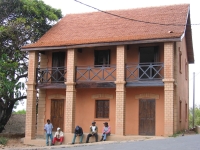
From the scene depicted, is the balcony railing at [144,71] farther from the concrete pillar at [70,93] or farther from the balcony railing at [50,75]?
the balcony railing at [50,75]

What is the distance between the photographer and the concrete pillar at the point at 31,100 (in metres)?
21.6

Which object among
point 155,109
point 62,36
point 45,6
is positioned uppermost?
point 45,6

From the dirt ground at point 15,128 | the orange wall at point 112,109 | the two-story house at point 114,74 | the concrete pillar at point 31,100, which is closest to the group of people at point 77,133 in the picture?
the two-story house at point 114,74

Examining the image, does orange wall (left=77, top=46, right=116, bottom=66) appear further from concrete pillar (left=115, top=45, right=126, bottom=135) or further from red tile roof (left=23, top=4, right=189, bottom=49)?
concrete pillar (left=115, top=45, right=126, bottom=135)

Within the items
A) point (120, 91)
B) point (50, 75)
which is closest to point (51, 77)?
point (50, 75)

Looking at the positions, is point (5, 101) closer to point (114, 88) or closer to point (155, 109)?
point (114, 88)

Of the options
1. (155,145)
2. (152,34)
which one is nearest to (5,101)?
(152,34)

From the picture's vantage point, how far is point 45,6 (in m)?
26.3

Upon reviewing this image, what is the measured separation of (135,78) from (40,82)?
19.7ft

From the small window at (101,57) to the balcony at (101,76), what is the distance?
393 millimetres

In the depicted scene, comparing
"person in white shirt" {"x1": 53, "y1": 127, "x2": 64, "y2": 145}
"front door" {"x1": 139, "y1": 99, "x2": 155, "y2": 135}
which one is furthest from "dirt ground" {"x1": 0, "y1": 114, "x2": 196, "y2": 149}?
"front door" {"x1": 139, "y1": 99, "x2": 155, "y2": 135}

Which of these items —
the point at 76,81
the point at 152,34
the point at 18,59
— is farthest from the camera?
the point at 18,59

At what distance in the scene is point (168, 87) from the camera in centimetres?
1866

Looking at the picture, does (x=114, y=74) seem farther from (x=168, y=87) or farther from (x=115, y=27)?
(x=168, y=87)
